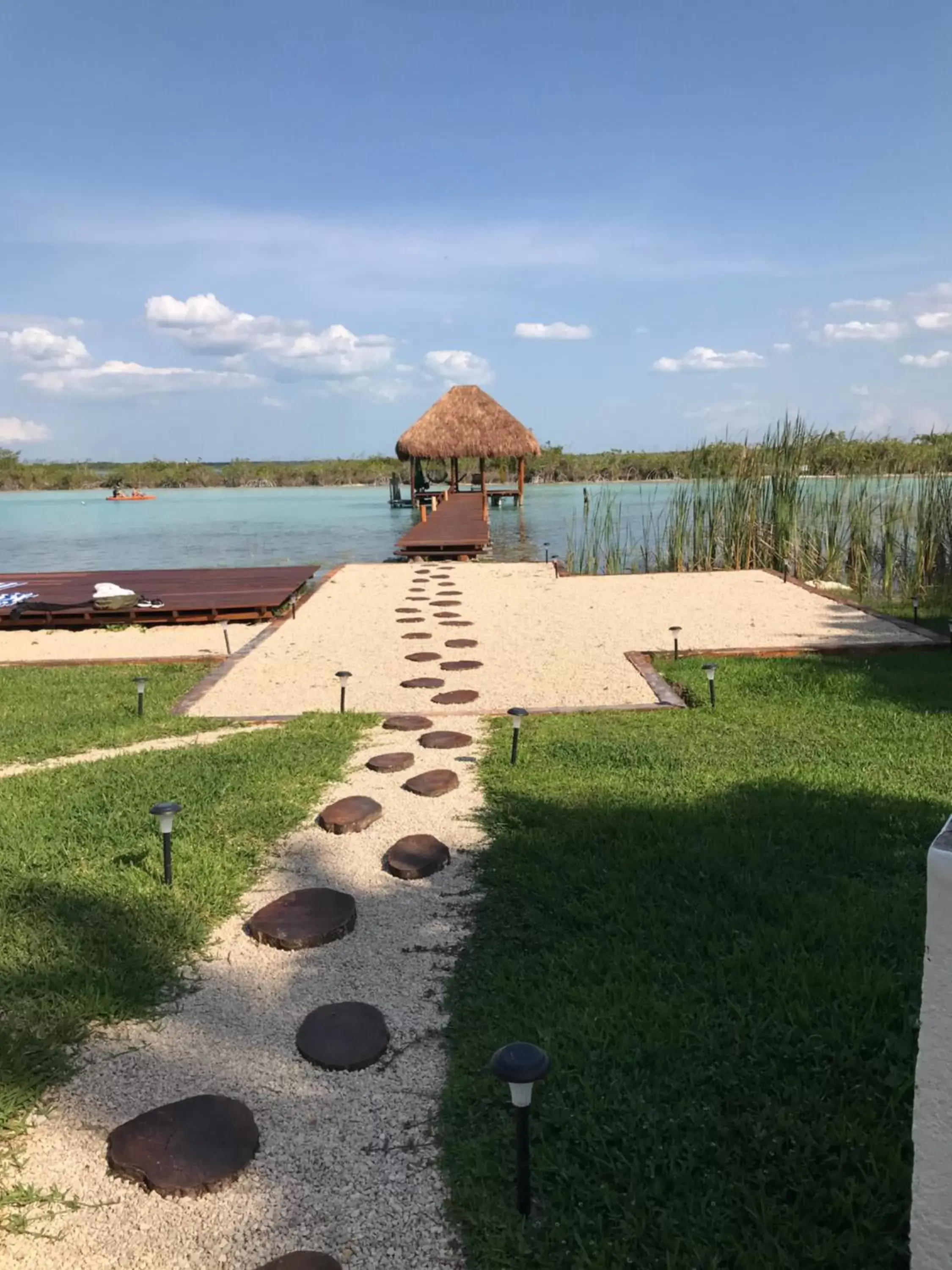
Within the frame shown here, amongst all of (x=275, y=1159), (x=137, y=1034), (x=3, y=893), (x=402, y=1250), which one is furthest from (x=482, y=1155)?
(x=3, y=893)

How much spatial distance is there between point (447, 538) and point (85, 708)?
9.35m

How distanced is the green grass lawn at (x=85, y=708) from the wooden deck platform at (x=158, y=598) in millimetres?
1946

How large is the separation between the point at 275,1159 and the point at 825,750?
120 inches

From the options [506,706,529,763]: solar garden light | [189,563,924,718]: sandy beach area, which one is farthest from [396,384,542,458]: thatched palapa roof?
[506,706,529,763]: solar garden light

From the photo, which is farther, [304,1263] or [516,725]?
[516,725]

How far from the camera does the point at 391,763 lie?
12.8 ft

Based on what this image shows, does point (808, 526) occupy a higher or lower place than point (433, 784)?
higher

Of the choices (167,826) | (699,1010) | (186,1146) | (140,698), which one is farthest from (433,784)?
(140,698)

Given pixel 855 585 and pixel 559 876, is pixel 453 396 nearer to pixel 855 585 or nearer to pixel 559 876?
pixel 855 585

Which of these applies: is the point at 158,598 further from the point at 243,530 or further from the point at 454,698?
the point at 243,530

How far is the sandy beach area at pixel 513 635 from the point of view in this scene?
5.30 meters

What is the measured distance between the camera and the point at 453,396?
2300cm

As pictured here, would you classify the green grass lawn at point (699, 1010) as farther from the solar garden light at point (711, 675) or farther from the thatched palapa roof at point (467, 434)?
the thatched palapa roof at point (467, 434)

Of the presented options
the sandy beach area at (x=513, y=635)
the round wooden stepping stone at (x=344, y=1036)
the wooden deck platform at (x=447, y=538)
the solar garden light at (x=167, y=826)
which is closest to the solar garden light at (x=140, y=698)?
the sandy beach area at (x=513, y=635)
